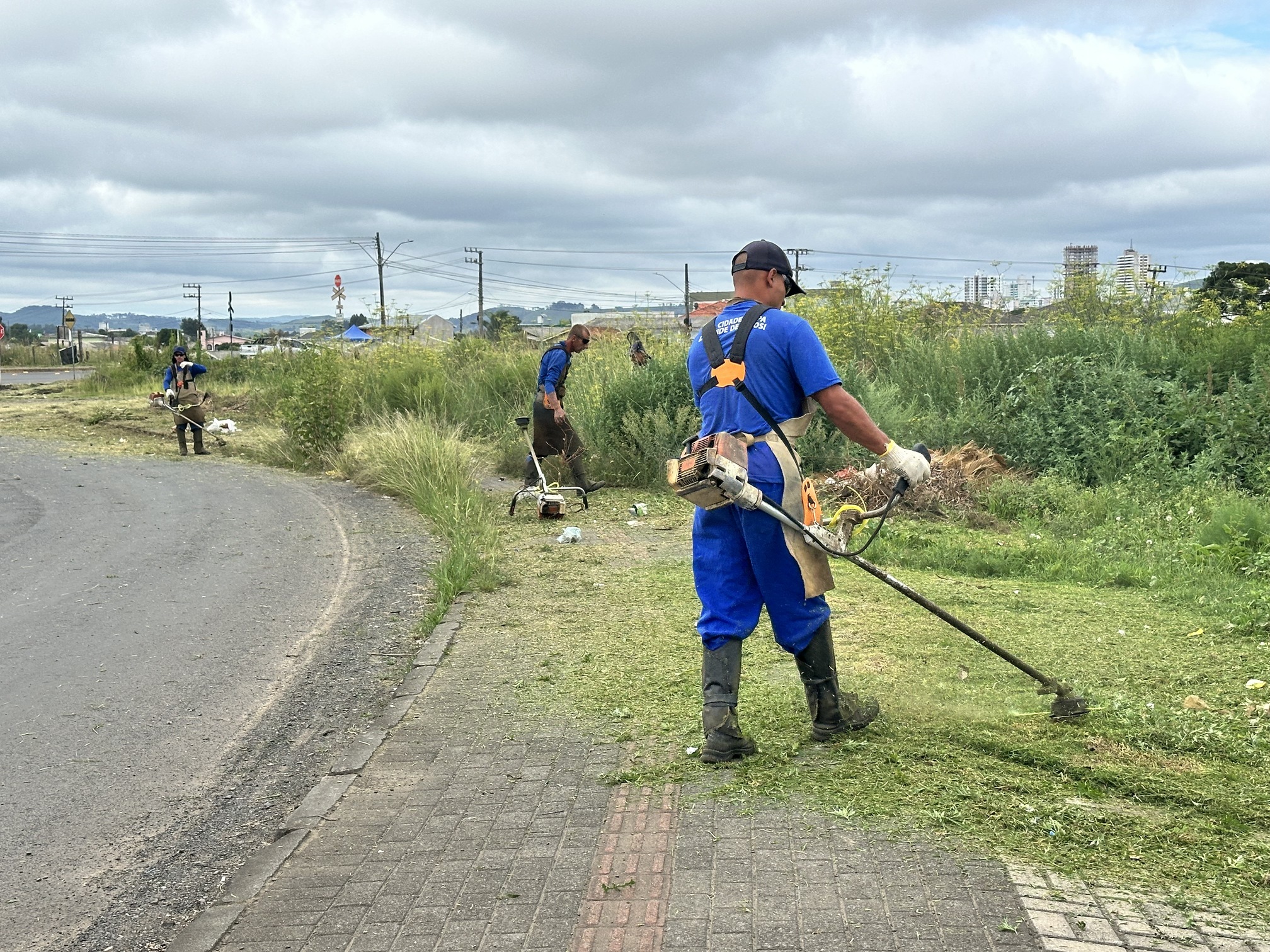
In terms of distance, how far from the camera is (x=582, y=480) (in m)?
13.6

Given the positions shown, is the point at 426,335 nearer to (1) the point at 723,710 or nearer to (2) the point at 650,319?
(2) the point at 650,319

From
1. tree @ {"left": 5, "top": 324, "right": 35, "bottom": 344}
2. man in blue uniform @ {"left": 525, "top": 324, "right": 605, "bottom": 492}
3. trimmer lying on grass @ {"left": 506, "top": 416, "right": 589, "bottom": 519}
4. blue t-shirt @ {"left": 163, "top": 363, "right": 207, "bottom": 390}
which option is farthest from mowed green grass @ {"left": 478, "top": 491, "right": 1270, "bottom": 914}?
tree @ {"left": 5, "top": 324, "right": 35, "bottom": 344}

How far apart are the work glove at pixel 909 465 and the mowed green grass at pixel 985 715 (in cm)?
111

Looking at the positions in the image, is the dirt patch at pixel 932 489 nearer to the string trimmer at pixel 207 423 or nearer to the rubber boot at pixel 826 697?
the rubber boot at pixel 826 697

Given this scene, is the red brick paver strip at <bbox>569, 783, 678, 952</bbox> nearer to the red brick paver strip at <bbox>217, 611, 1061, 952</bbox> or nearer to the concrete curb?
the red brick paver strip at <bbox>217, 611, 1061, 952</bbox>

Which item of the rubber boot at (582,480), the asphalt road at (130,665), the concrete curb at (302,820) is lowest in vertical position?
the asphalt road at (130,665)

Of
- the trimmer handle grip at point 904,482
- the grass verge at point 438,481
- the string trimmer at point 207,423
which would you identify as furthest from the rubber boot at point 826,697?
the string trimmer at point 207,423

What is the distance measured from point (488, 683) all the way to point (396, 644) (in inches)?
55.2

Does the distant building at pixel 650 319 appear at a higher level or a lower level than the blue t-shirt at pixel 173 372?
higher

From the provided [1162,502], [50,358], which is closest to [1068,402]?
[1162,502]

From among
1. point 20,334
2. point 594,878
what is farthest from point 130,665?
point 20,334

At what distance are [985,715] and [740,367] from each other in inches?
75.7

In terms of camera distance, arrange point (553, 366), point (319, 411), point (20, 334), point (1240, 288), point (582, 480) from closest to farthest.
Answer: point (553, 366), point (582, 480), point (1240, 288), point (319, 411), point (20, 334)

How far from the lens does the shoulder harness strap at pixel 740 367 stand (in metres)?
4.87
